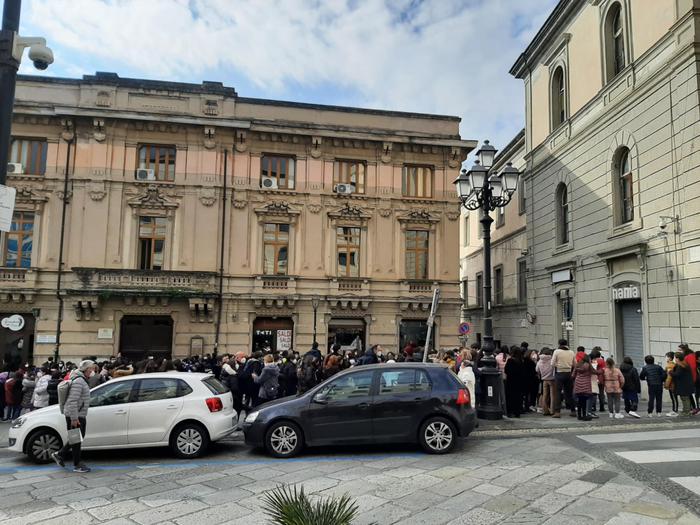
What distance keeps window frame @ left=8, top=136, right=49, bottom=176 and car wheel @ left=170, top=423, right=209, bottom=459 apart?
19.4 m

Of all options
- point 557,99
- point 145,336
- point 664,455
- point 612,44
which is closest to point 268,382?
point 664,455

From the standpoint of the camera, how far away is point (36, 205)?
22406mm

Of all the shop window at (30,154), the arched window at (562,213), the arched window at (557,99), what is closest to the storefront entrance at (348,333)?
the arched window at (562,213)

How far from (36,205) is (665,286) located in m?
24.9

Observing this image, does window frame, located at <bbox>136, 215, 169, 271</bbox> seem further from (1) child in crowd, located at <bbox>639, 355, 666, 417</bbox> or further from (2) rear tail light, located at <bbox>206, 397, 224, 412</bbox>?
(1) child in crowd, located at <bbox>639, 355, 666, 417</bbox>

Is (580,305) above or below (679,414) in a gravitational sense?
above

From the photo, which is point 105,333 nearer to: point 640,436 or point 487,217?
point 487,217

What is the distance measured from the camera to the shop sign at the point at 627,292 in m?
15.5

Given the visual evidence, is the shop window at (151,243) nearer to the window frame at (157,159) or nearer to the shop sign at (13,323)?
the window frame at (157,159)

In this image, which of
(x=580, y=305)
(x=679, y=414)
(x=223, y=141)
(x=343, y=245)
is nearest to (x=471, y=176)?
(x=679, y=414)

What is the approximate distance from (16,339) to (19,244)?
4247 mm

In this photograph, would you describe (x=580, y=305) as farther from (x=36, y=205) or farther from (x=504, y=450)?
(x=36, y=205)

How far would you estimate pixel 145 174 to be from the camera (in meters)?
23.5

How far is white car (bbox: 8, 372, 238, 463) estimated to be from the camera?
8.33 m
